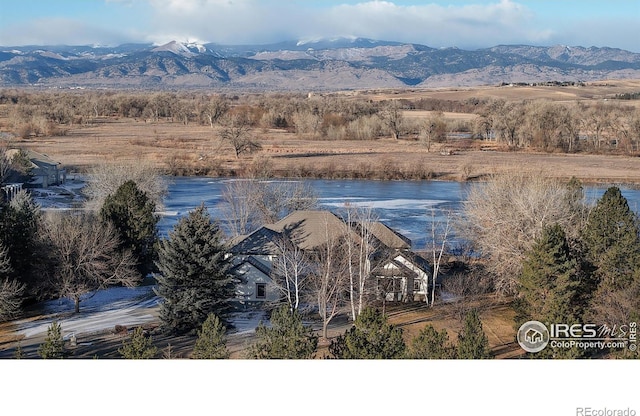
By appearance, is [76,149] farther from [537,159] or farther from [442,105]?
[442,105]

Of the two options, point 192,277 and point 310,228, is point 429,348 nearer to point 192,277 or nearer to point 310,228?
point 192,277

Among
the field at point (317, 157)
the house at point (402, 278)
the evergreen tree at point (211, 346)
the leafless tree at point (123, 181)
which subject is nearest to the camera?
the evergreen tree at point (211, 346)

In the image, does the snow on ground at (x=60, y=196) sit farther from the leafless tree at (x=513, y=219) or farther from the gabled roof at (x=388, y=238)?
the leafless tree at (x=513, y=219)

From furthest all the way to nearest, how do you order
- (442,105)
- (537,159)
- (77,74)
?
(77,74), (442,105), (537,159)

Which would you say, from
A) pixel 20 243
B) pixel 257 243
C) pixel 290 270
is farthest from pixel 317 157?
pixel 20 243

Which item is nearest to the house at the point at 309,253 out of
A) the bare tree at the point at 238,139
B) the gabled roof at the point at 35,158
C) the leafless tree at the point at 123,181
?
the leafless tree at the point at 123,181

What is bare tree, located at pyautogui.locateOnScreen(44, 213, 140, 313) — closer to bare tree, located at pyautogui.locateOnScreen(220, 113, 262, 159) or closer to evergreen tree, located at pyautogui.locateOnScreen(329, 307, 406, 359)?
evergreen tree, located at pyautogui.locateOnScreen(329, 307, 406, 359)

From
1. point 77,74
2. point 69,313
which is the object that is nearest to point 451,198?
point 69,313
